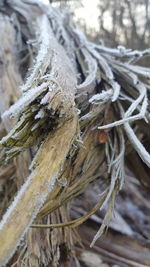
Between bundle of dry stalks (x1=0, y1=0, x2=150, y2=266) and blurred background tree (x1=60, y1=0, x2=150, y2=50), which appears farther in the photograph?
blurred background tree (x1=60, y1=0, x2=150, y2=50)

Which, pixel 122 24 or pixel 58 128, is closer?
pixel 58 128

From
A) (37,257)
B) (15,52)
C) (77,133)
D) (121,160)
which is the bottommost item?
(37,257)

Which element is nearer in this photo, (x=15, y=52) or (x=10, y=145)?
(x=10, y=145)

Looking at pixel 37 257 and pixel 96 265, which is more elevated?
pixel 37 257

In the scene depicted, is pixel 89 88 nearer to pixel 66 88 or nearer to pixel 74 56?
pixel 66 88

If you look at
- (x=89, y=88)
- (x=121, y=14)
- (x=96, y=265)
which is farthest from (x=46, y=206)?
(x=121, y=14)

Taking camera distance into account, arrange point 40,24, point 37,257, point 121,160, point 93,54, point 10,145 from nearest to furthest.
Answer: point 10,145 → point 37,257 → point 121,160 → point 93,54 → point 40,24

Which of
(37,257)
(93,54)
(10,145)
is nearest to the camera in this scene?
(10,145)

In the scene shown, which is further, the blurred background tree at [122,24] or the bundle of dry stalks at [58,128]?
the blurred background tree at [122,24]
